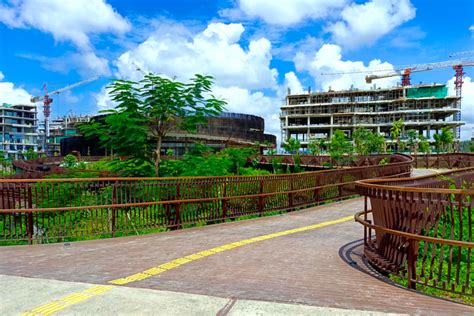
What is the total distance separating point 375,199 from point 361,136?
66.2 m

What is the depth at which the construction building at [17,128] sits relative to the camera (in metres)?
120

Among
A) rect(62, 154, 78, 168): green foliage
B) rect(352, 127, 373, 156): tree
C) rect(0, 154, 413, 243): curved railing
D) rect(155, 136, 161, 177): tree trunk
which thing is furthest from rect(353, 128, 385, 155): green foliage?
rect(0, 154, 413, 243): curved railing

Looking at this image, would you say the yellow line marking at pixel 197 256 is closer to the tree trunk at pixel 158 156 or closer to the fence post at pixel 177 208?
the fence post at pixel 177 208

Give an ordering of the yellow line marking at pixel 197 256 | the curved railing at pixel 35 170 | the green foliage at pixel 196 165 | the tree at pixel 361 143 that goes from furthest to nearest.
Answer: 1. the tree at pixel 361 143
2. the curved railing at pixel 35 170
3. the green foliage at pixel 196 165
4. the yellow line marking at pixel 197 256

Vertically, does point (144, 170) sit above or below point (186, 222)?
above

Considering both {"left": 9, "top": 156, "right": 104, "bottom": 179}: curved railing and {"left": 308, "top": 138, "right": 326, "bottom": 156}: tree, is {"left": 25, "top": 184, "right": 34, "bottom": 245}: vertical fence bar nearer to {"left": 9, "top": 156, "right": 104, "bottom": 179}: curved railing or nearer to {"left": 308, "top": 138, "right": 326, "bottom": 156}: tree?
{"left": 9, "top": 156, "right": 104, "bottom": 179}: curved railing

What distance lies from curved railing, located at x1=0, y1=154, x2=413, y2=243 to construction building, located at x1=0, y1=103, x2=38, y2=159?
399 feet

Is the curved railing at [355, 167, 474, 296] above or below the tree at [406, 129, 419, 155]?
below

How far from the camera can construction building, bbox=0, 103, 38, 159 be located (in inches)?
4705

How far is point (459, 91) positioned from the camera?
446 feet

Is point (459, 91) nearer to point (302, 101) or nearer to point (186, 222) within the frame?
point (302, 101)

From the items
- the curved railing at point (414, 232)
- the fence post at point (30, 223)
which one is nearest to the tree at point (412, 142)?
the curved railing at point (414, 232)

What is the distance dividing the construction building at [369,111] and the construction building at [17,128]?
268 ft

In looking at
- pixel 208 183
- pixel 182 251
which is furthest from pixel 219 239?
pixel 208 183
